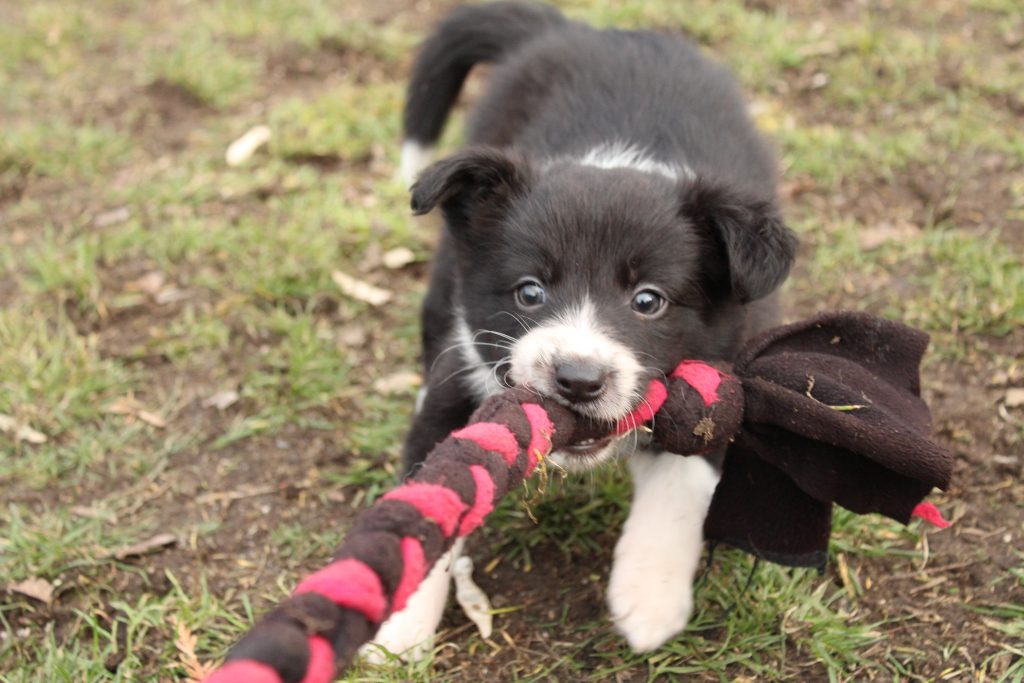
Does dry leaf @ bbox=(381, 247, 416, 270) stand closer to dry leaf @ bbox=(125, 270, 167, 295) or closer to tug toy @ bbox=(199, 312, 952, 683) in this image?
dry leaf @ bbox=(125, 270, 167, 295)

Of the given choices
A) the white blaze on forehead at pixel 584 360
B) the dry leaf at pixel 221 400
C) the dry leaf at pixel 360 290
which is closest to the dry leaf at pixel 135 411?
the dry leaf at pixel 221 400

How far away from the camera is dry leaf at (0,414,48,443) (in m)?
3.51

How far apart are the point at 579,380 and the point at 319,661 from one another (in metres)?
1.06

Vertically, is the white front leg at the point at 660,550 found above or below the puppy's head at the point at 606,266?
below

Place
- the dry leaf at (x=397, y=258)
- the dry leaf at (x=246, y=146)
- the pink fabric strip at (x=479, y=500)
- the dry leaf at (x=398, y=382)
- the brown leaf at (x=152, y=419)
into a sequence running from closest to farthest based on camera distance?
the pink fabric strip at (x=479, y=500), the brown leaf at (x=152, y=419), the dry leaf at (x=398, y=382), the dry leaf at (x=397, y=258), the dry leaf at (x=246, y=146)

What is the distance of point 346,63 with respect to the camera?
5980 mm

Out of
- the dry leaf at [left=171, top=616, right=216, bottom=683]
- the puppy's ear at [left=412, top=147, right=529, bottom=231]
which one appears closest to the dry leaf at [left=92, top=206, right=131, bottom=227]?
the puppy's ear at [left=412, top=147, right=529, bottom=231]

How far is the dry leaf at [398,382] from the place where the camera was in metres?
3.87

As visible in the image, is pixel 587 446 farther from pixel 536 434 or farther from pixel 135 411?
pixel 135 411

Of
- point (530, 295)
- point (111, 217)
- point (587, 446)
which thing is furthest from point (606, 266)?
point (111, 217)

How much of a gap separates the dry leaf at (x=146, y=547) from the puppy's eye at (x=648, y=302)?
156cm

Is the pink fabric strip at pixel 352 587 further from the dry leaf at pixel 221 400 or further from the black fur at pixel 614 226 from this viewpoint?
the dry leaf at pixel 221 400

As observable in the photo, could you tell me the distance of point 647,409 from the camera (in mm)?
2525

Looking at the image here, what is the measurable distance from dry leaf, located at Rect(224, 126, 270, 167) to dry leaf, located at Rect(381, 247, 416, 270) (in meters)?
1.12
